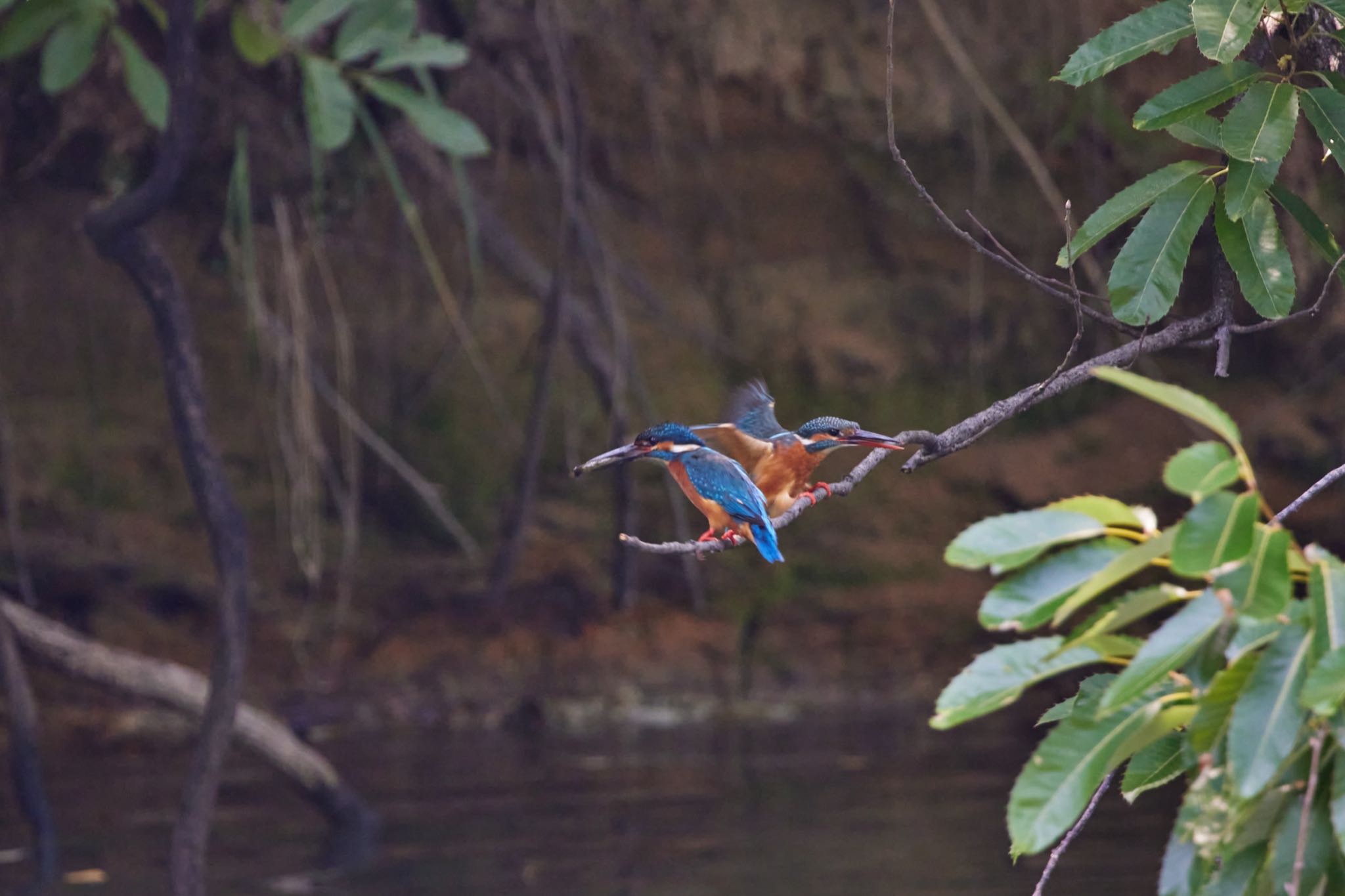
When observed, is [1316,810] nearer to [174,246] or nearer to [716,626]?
[716,626]

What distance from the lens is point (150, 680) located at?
3617mm

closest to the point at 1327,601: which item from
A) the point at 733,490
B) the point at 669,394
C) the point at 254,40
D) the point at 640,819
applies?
the point at 733,490

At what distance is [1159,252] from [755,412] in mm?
577

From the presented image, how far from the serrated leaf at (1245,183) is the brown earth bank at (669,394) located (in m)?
3.60

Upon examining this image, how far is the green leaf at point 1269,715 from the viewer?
2.54ft

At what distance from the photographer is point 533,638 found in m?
5.38

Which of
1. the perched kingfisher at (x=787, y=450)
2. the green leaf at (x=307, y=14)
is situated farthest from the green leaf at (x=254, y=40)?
the perched kingfisher at (x=787, y=450)

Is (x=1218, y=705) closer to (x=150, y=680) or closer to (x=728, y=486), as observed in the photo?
(x=728, y=486)

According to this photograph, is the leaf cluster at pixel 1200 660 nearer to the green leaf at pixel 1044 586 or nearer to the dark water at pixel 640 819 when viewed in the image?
the green leaf at pixel 1044 586

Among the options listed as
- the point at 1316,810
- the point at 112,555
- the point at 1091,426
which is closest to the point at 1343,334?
the point at 1091,426

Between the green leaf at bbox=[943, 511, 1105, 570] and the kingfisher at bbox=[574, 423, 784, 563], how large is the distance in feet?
2.34

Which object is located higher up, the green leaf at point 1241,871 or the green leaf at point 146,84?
the green leaf at point 146,84

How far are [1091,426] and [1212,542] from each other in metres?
5.21

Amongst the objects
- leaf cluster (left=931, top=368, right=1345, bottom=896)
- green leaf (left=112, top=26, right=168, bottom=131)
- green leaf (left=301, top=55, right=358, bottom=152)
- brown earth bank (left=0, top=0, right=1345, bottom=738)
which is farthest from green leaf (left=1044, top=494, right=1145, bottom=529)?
brown earth bank (left=0, top=0, right=1345, bottom=738)
